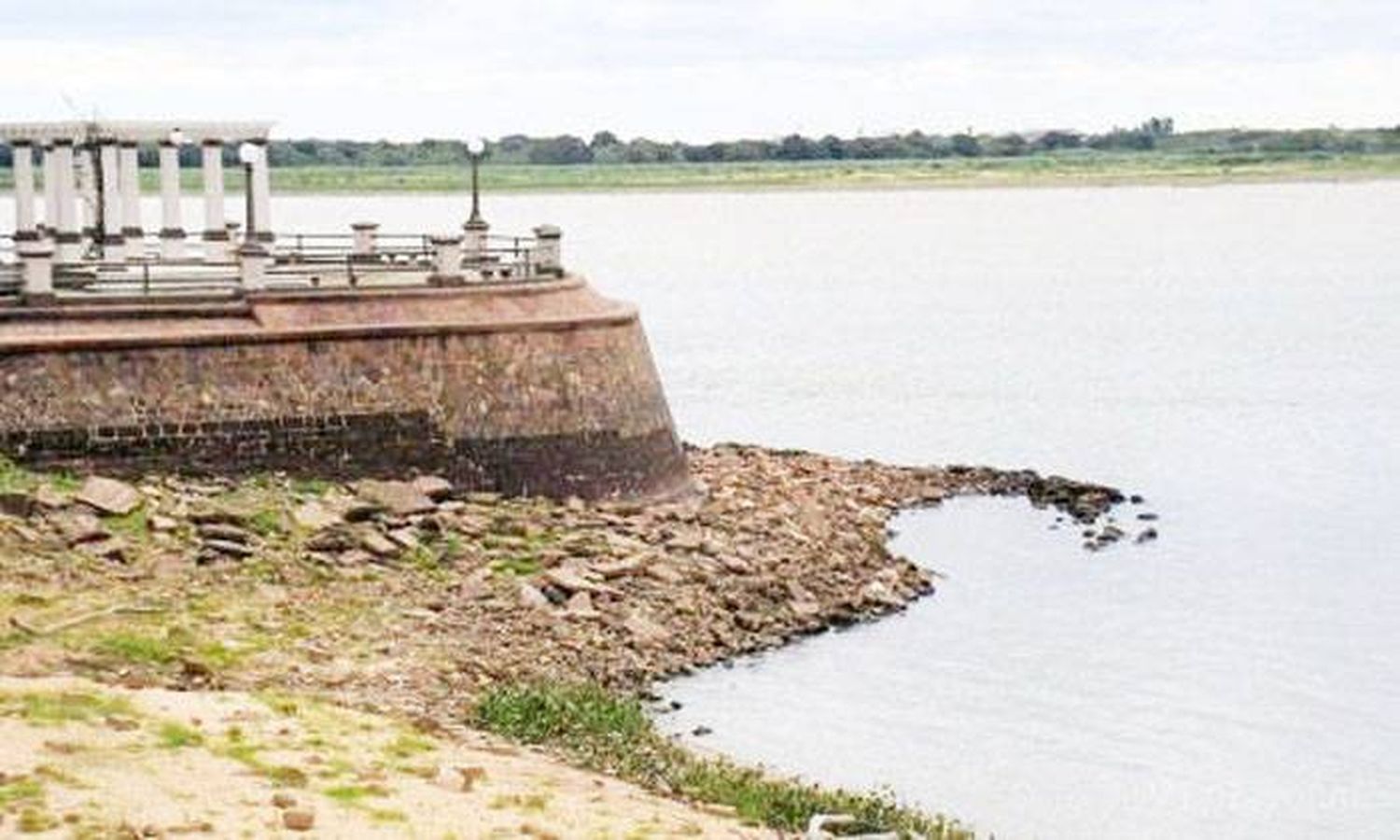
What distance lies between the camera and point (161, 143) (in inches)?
1510

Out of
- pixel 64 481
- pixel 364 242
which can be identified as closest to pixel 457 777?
pixel 64 481

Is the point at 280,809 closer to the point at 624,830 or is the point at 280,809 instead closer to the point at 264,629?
the point at 624,830

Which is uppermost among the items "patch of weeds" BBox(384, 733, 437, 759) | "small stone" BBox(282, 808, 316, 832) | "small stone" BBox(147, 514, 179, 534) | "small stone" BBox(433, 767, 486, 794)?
"small stone" BBox(147, 514, 179, 534)

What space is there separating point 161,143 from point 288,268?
3.92m

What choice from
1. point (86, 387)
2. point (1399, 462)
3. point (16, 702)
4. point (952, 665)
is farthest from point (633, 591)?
point (1399, 462)

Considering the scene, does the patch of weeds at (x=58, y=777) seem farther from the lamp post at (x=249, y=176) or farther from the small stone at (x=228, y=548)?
the lamp post at (x=249, y=176)

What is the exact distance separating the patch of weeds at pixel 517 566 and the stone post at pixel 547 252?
6717mm

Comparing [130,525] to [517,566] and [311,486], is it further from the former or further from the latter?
[517,566]

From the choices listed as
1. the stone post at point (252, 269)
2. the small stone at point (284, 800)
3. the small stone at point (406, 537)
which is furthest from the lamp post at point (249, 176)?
the small stone at point (284, 800)

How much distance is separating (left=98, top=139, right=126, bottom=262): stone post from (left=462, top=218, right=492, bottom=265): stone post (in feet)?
16.8

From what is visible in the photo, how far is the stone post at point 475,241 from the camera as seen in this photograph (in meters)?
37.8

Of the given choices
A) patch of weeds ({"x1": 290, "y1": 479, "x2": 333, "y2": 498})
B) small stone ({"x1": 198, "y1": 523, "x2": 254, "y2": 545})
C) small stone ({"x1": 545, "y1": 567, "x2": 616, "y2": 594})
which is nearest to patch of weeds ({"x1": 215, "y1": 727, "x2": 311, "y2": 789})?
small stone ({"x1": 198, "y1": 523, "x2": 254, "y2": 545})

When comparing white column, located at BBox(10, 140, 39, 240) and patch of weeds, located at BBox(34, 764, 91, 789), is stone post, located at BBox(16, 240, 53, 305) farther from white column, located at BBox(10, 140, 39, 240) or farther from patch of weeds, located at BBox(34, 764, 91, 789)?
A: patch of weeds, located at BBox(34, 764, 91, 789)

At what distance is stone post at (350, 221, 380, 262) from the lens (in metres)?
37.8
